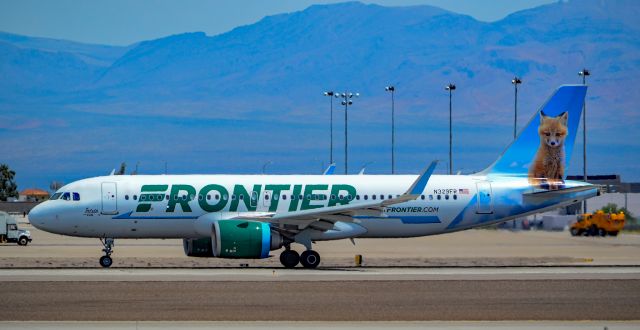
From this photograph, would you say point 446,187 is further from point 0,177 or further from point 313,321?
point 0,177

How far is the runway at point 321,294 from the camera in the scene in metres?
25.6

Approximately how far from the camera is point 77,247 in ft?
183

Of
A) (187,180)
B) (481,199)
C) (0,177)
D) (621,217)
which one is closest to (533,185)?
(481,199)

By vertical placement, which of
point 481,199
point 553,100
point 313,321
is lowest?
point 313,321

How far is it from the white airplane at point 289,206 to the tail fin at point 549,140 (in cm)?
6

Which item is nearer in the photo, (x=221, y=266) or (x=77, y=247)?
(x=221, y=266)

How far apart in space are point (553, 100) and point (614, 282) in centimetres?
1327

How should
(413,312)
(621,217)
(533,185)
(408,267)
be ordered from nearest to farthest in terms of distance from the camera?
(413,312)
(408,267)
(533,185)
(621,217)

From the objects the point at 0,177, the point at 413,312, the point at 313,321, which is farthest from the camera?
the point at 0,177

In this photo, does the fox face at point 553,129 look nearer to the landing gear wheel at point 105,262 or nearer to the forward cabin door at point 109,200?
the forward cabin door at point 109,200

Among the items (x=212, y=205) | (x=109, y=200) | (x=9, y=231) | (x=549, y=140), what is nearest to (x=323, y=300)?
(x=212, y=205)

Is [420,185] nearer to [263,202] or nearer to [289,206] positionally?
[289,206]

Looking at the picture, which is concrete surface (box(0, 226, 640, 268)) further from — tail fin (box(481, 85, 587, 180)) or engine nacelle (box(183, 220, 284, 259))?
tail fin (box(481, 85, 587, 180))

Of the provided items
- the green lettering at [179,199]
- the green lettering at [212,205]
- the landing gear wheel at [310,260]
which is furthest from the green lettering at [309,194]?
the green lettering at [179,199]
